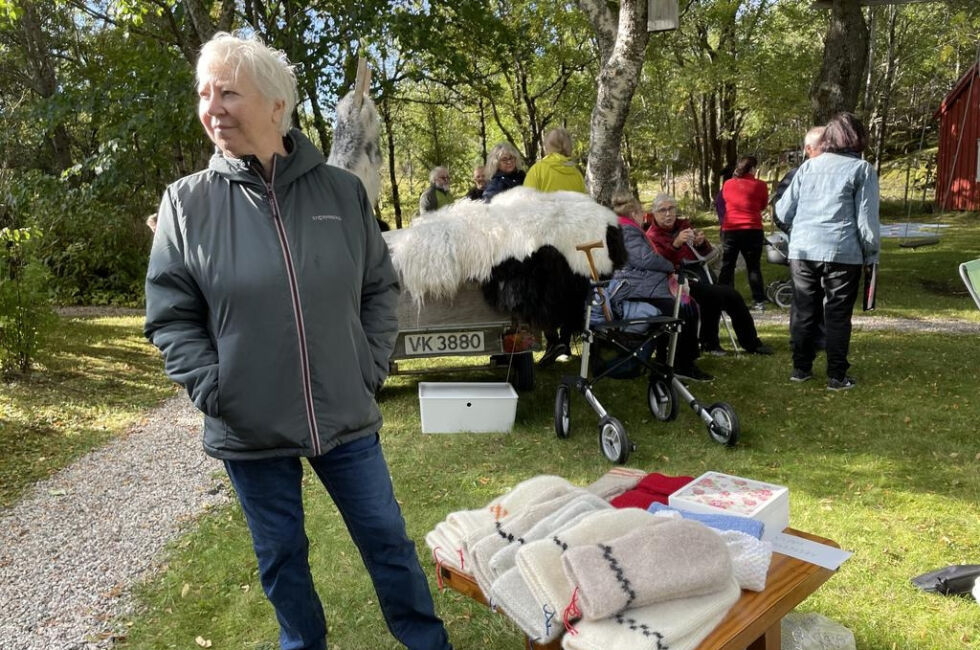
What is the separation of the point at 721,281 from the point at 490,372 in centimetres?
415

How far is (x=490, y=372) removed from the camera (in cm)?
679

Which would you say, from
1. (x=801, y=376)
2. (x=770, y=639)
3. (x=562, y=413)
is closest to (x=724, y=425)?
(x=562, y=413)

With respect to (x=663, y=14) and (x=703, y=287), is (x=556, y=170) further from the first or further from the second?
(x=663, y=14)

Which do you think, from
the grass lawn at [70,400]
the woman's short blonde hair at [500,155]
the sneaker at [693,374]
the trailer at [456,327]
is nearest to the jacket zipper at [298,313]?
the trailer at [456,327]

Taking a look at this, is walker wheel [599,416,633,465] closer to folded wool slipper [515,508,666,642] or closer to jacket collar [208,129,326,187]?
folded wool slipper [515,508,666,642]

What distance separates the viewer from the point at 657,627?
1.84m

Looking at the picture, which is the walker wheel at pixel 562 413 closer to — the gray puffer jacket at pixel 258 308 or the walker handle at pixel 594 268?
the walker handle at pixel 594 268

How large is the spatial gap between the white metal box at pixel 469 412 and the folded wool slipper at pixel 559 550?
9.86 ft

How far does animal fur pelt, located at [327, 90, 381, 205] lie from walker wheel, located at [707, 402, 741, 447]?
3026 millimetres

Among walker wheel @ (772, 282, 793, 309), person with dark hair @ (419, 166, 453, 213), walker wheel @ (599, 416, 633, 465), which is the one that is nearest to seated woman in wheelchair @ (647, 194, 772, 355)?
walker wheel @ (599, 416, 633, 465)

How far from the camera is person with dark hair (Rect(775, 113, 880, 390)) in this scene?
18.1 ft

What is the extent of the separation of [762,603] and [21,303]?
7.38 m

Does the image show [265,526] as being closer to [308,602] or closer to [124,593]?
[308,602]

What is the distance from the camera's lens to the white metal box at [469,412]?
5.21 metres
